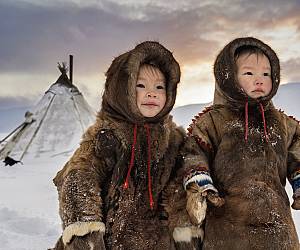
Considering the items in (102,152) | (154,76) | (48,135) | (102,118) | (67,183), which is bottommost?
(67,183)

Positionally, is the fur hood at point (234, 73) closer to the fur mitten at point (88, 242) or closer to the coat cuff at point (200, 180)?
the coat cuff at point (200, 180)

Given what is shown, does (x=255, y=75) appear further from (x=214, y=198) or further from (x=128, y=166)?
(x=128, y=166)

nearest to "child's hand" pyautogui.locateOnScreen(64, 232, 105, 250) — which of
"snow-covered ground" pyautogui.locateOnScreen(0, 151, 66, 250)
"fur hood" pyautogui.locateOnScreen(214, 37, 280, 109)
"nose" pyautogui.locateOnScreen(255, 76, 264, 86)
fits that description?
"fur hood" pyautogui.locateOnScreen(214, 37, 280, 109)

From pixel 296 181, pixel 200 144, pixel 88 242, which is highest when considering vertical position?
pixel 200 144

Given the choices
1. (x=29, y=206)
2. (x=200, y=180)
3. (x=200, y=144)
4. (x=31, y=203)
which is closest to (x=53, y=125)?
(x=31, y=203)

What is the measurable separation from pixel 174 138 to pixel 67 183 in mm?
601

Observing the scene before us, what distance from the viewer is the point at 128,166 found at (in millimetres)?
2275

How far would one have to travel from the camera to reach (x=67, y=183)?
2.19m

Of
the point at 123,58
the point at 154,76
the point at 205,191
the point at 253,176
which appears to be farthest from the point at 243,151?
the point at 123,58

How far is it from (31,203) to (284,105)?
4.97 m

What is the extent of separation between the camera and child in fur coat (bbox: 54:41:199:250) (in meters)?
2.16

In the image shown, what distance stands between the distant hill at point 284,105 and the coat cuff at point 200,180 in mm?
5465

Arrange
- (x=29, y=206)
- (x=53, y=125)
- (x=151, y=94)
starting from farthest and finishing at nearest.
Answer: (x=53, y=125), (x=29, y=206), (x=151, y=94)

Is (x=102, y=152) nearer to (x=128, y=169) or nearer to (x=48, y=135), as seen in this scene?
(x=128, y=169)
